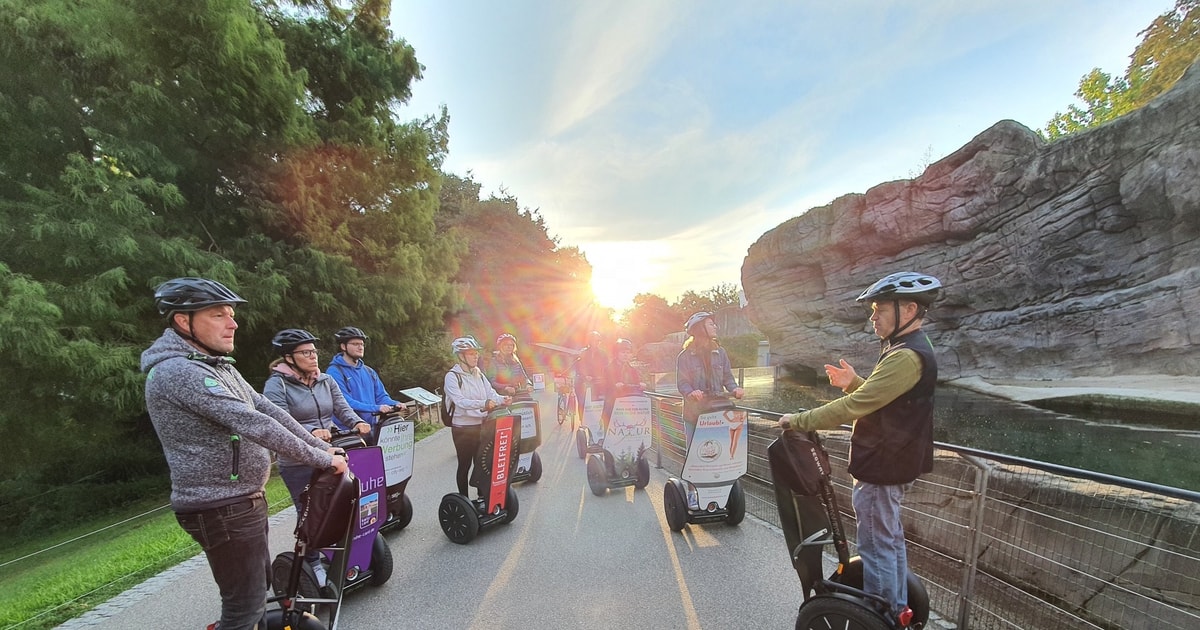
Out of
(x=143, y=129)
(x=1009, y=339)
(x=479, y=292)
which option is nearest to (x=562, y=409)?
(x=143, y=129)

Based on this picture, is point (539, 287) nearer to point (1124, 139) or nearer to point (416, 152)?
point (416, 152)

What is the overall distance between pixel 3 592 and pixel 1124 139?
86.0 ft

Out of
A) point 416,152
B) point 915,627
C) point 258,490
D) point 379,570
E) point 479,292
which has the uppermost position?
point 416,152

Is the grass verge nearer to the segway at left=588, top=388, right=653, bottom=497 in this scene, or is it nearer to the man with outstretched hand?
the segway at left=588, top=388, right=653, bottom=497

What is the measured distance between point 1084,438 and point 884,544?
1365 centimetres

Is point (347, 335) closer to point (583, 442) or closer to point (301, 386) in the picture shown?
point (301, 386)

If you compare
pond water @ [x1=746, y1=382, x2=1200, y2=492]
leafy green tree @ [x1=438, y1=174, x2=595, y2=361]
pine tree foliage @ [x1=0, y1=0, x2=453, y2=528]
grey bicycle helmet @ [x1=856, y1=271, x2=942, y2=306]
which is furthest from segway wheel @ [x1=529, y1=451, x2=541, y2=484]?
leafy green tree @ [x1=438, y1=174, x2=595, y2=361]

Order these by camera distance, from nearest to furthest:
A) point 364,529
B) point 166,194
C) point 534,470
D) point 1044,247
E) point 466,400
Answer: point 364,529 → point 466,400 → point 534,470 → point 166,194 → point 1044,247

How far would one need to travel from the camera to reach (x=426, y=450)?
808 cm

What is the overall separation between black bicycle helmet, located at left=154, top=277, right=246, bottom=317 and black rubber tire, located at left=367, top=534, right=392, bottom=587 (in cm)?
210

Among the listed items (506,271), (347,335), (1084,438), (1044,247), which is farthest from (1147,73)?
(347,335)

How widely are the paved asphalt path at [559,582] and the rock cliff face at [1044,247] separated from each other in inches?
752

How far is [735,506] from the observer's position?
394 centimetres

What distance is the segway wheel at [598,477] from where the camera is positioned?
5035mm
